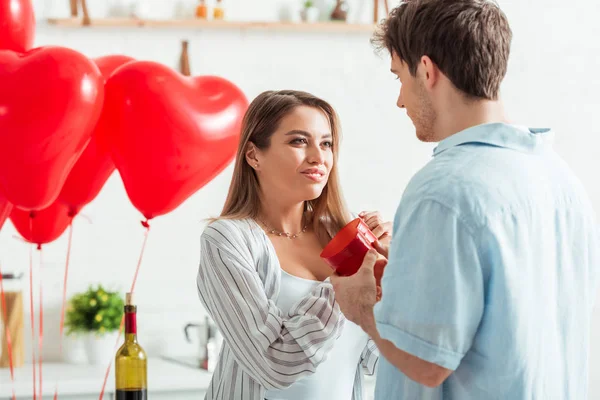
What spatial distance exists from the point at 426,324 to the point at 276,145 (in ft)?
2.46

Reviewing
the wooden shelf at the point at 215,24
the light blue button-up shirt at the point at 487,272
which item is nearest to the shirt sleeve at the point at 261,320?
the light blue button-up shirt at the point at 487,272

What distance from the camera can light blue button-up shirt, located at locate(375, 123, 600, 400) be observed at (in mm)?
991

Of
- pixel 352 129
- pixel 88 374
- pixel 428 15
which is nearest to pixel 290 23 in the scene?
pixel 352 129

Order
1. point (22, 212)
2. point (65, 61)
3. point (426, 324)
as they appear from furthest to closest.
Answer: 1. point (22, 212)
2. point (65, 61)
3. point (426, 324)

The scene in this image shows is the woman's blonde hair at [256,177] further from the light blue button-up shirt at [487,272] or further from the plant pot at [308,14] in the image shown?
the plant pot at [308,14]

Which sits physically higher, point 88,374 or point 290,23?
point 290,23

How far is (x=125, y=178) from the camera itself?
1.76m

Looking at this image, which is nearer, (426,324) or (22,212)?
(426,324)

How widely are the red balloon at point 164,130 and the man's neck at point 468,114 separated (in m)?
0.76

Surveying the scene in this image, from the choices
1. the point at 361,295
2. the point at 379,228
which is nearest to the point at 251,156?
the point at 379,228

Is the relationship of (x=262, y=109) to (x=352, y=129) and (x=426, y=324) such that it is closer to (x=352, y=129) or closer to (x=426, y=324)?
(x=426, y=324)

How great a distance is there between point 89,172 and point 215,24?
62.1 inches

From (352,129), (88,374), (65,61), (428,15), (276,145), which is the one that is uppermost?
(428,15)

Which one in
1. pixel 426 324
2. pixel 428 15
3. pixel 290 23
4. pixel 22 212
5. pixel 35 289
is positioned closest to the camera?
pixel 426 324
